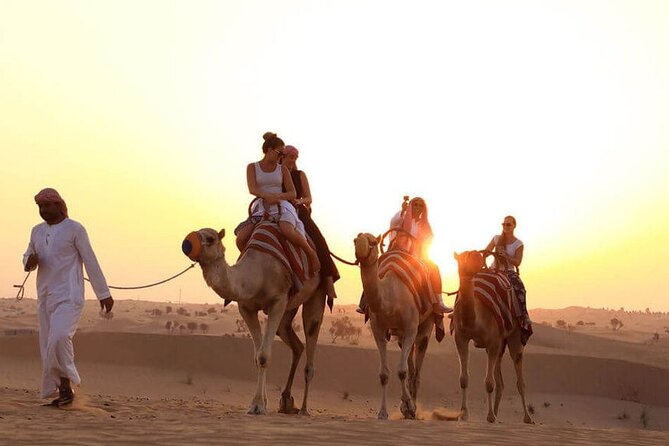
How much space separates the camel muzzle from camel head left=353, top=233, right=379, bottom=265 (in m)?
1.97

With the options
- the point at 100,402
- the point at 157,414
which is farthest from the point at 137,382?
the point at 157,414

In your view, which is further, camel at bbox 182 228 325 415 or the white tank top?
the white tank top

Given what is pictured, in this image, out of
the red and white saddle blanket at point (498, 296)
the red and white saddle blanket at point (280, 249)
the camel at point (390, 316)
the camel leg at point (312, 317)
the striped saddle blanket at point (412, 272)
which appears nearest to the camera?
the red and white saddle blanket at point (280, 249)

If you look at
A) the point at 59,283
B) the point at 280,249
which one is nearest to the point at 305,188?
the point at 280,249

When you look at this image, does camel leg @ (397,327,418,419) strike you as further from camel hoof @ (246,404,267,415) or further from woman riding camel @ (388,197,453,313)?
camel hoof @ (246,404,267,415)

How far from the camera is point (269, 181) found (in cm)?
1157

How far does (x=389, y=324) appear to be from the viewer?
12.0m

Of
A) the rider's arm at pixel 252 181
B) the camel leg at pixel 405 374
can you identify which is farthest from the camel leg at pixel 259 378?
the camel leg at pixel 405 374

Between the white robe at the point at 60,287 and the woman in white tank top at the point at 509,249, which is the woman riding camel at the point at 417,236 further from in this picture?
the white robe at the point at 60,287

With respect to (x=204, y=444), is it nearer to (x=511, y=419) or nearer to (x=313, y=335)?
(x=313, y=335)

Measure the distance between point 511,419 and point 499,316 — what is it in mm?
8086

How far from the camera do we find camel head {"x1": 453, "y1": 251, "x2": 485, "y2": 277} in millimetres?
12242

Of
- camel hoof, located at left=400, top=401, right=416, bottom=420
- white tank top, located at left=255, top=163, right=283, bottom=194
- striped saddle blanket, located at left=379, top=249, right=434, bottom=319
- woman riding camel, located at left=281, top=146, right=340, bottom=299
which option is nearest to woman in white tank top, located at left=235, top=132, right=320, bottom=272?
white tank top, located at left=255, top=163, right=283, bottom=194

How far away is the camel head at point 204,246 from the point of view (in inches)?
371
